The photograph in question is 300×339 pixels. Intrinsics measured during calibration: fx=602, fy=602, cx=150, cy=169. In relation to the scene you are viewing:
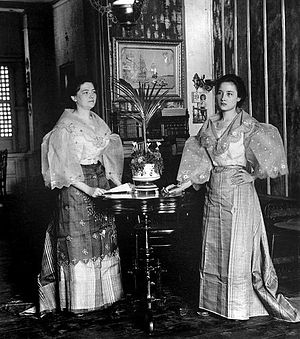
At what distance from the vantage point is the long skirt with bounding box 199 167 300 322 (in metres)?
3.94

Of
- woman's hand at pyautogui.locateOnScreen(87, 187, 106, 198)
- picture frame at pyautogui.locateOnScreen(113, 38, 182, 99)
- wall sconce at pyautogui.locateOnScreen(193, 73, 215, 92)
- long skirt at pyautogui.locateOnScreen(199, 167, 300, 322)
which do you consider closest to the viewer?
long skirt at pyautogui.locateOnScreen(199, 167, 300, 322)

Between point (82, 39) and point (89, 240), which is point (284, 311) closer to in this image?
point (89, 240)

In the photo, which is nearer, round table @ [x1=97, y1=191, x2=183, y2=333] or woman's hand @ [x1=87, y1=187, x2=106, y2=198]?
round table @ [x1=97, y1=191, x2=183, y2=333]

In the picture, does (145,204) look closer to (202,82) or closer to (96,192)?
(96,192)

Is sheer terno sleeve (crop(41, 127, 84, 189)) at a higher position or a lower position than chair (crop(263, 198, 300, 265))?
higher

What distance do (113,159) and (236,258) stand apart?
1182 mm

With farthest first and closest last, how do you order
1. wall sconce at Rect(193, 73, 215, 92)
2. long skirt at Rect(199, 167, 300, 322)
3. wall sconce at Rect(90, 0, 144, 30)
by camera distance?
wall sconce at Rect(193, 73, 215, 92), wall sconce at Rect(90, 0, 144, 30), long skirt at Rect(199, 167, 300, 322)

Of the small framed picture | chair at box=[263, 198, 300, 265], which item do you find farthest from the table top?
the small framed picture

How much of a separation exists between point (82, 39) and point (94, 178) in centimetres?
498

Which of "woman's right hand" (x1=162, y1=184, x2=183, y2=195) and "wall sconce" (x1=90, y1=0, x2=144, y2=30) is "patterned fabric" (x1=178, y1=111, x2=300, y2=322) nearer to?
"woman's right hand" (x1=162, y1=184, x2=183, y2=195)

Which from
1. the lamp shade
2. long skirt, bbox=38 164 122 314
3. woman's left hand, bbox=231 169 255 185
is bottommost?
long skirt, bbox=38 164 122 314

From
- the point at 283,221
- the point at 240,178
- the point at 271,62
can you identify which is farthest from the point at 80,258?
the point at 271,62

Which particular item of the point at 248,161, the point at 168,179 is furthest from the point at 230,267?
the point at 168,179

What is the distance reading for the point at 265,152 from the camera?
395 cm
